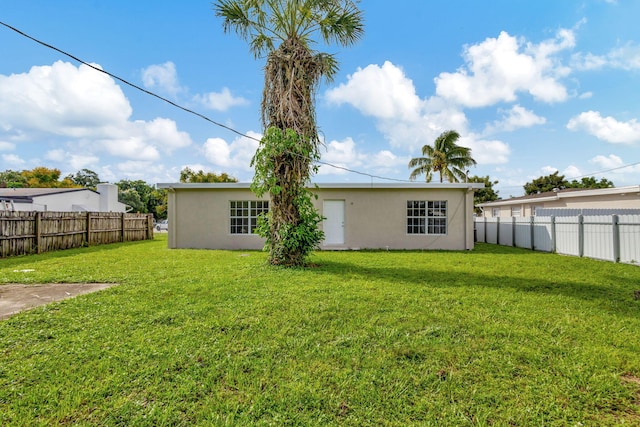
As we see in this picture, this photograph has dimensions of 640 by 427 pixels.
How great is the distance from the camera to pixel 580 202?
1745 cm

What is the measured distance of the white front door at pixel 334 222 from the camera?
41.0 ft

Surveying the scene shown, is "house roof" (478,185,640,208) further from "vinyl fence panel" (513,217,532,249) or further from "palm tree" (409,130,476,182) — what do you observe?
"vinyl fence panel" (513,217,532,249)

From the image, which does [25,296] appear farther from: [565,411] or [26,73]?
[565,411]

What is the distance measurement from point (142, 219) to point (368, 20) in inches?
636

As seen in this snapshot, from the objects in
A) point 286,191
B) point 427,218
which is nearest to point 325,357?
point 286,191

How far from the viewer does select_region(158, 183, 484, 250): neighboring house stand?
1248 centimetres

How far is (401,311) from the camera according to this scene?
433 centimetres

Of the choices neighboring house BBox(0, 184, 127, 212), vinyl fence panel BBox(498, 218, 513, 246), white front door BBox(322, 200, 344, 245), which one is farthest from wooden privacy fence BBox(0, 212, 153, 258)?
vinyl fence panel BBox(498, 218, 513, 246)

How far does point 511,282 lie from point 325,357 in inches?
197

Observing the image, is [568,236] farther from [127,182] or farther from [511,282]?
[127,182]

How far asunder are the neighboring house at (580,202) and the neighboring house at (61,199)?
29.5 metres

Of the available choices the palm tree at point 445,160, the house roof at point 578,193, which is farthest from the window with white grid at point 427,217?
the palm tree at point 445,160

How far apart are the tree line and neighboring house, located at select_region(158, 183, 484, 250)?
21.4m

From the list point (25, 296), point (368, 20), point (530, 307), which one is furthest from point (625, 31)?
point (25, 296)
